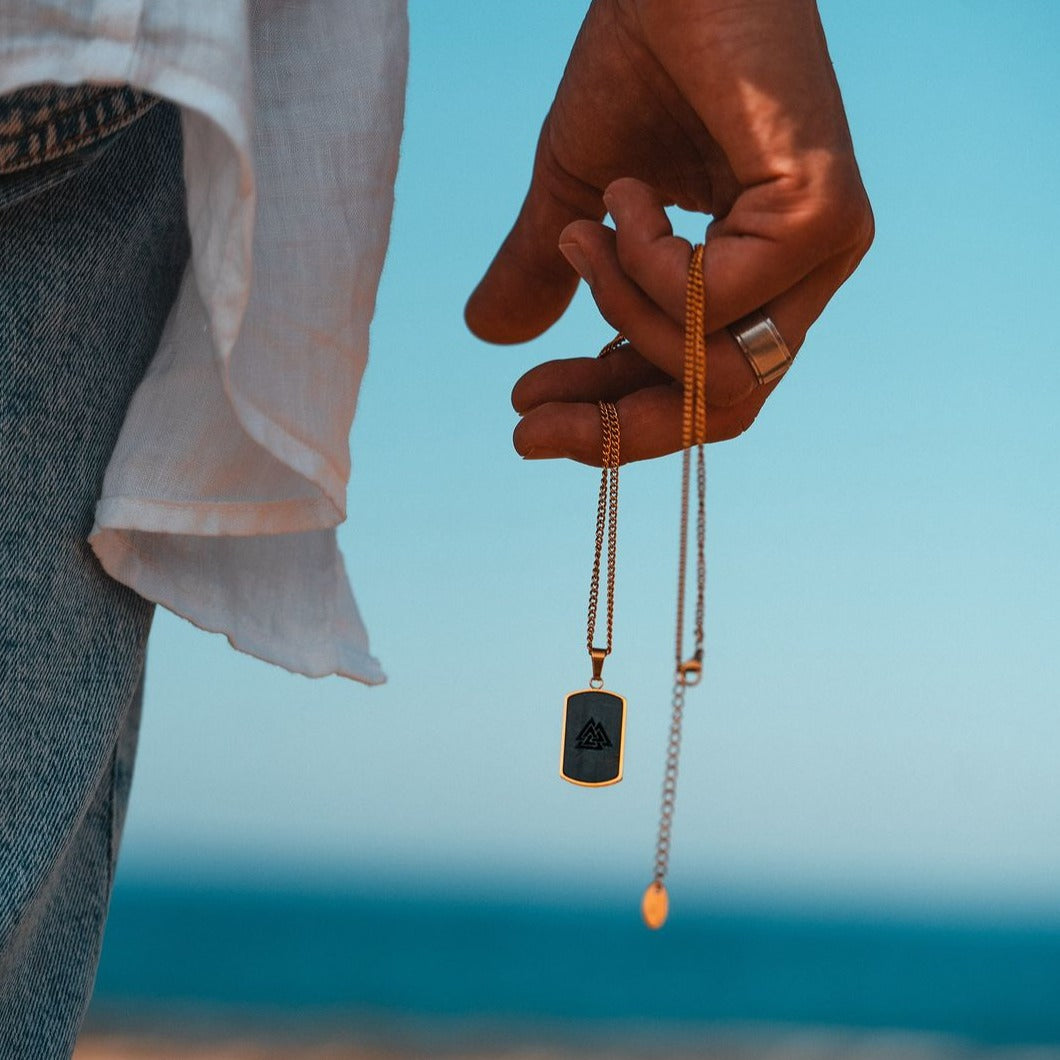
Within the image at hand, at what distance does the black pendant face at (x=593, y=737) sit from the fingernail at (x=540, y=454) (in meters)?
0.20

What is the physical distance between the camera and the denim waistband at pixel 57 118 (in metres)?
0.62

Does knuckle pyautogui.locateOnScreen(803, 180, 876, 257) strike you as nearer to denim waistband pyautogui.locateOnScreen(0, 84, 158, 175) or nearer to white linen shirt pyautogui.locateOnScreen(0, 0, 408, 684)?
white linen shirt pyautogui.locateOnScreen(0, 0, 408, 684)

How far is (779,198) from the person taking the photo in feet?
2.42

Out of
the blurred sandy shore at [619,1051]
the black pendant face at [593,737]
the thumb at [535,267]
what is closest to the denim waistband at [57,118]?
the thumb at [535,267]

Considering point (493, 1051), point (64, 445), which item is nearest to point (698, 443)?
point (64, 445)

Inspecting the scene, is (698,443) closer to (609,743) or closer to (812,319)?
(812,319)

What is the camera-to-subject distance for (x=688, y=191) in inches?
38.3

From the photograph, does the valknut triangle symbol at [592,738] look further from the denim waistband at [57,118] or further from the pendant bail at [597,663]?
the denim waistband at [57,118]

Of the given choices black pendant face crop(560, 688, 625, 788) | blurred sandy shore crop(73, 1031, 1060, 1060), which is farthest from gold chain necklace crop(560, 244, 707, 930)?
blurred sandy shore crop(73, 1031, 1060, 1060)

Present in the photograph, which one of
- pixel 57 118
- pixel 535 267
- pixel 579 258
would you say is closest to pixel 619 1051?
pixel 535 267

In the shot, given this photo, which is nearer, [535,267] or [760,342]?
[760,342]

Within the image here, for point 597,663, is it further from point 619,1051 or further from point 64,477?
point 619,1051

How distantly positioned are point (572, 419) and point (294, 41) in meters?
0.31

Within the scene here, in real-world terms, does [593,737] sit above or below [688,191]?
below
